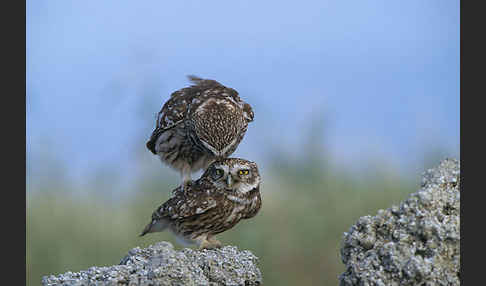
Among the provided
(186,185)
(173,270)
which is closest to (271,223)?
(186,185)

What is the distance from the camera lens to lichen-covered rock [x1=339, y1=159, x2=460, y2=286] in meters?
3.42

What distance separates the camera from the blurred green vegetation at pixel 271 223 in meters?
5.94

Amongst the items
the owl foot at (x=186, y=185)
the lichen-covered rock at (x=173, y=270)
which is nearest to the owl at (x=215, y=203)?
the owl foot at (x=186, y=185)

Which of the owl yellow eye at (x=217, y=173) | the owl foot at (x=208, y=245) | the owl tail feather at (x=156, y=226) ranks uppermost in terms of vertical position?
the owl yellow eye at (x=217, y=173)

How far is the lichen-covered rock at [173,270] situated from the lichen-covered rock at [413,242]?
84 centimetres

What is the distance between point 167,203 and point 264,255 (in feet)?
5.04

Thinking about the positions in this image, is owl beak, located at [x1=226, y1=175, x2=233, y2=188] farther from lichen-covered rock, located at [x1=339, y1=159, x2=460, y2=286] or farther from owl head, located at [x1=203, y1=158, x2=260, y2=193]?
lichen-covered rock, located at [x1=339, y1=159, x2=460, y2=286]

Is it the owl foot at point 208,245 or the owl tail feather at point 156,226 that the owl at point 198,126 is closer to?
the owl tail feather at point 156,226

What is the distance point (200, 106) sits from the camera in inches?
196

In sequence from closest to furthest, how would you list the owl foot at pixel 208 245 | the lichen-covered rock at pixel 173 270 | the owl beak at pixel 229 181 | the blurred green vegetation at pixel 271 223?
the lichen-covered rock at pixel 173 270 → the owl beak at pixel 229 181 → the owl foot at pixel 208 245 → the blurred green vegetation at pixel 271 223

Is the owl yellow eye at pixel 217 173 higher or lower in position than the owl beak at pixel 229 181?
higher

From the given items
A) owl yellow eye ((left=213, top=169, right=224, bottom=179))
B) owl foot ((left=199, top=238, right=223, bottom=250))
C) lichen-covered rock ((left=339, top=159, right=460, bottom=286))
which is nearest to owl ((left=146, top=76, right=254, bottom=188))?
owl yellow eye ((left=213, top=169, right=224, bottom=179))

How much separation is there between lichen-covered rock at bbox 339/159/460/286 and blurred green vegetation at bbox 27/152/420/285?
222cm

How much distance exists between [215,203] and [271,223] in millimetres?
1779
